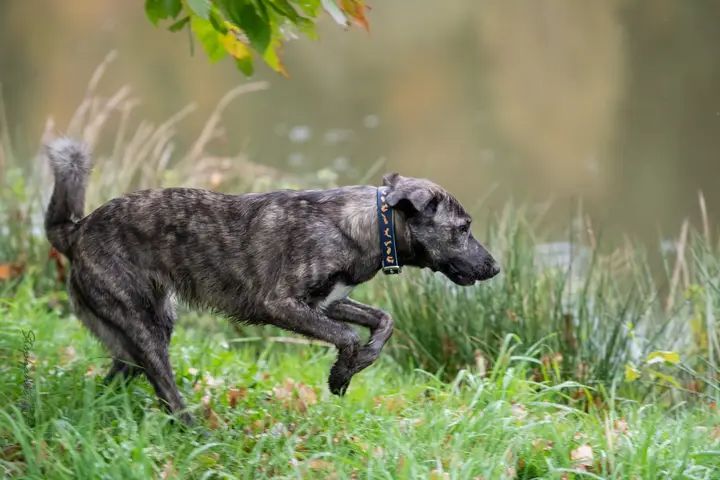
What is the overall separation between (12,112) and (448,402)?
13156mm

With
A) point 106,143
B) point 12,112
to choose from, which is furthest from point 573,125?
point 12,112

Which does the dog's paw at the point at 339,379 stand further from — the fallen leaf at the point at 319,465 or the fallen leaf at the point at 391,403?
the fallen leaf at the point at 319,465

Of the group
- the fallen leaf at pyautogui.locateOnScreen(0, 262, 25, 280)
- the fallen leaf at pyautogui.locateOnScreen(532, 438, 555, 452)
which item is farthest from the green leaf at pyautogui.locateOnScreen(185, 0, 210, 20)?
the fallen leaf at pyautogui.locateOnScreen(0, 262, 25, 280)

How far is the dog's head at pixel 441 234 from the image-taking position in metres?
4.92

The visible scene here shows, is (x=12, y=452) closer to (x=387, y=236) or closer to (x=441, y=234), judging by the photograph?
(x=387, y=236)

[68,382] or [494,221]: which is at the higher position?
[494,221]

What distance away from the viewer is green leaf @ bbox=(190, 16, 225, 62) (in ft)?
16.8

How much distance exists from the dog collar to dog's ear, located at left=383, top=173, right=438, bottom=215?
0.05m

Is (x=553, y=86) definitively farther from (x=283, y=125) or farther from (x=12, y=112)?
(x=12, y=112)

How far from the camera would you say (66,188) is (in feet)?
16.6

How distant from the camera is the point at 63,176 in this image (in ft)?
16.6

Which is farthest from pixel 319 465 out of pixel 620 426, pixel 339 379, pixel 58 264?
pixel 58 264

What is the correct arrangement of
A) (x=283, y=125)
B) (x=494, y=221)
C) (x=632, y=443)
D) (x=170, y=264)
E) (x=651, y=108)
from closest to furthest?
(x=632, y=443)
(x=170, y=264)
(x=494, y=221)
(x=651, y=108)
(x=283, y=125)

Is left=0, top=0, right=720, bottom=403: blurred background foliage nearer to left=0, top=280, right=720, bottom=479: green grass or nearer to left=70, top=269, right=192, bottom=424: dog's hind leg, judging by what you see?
left=0, top=280, right=720, bottom=479: green grass
